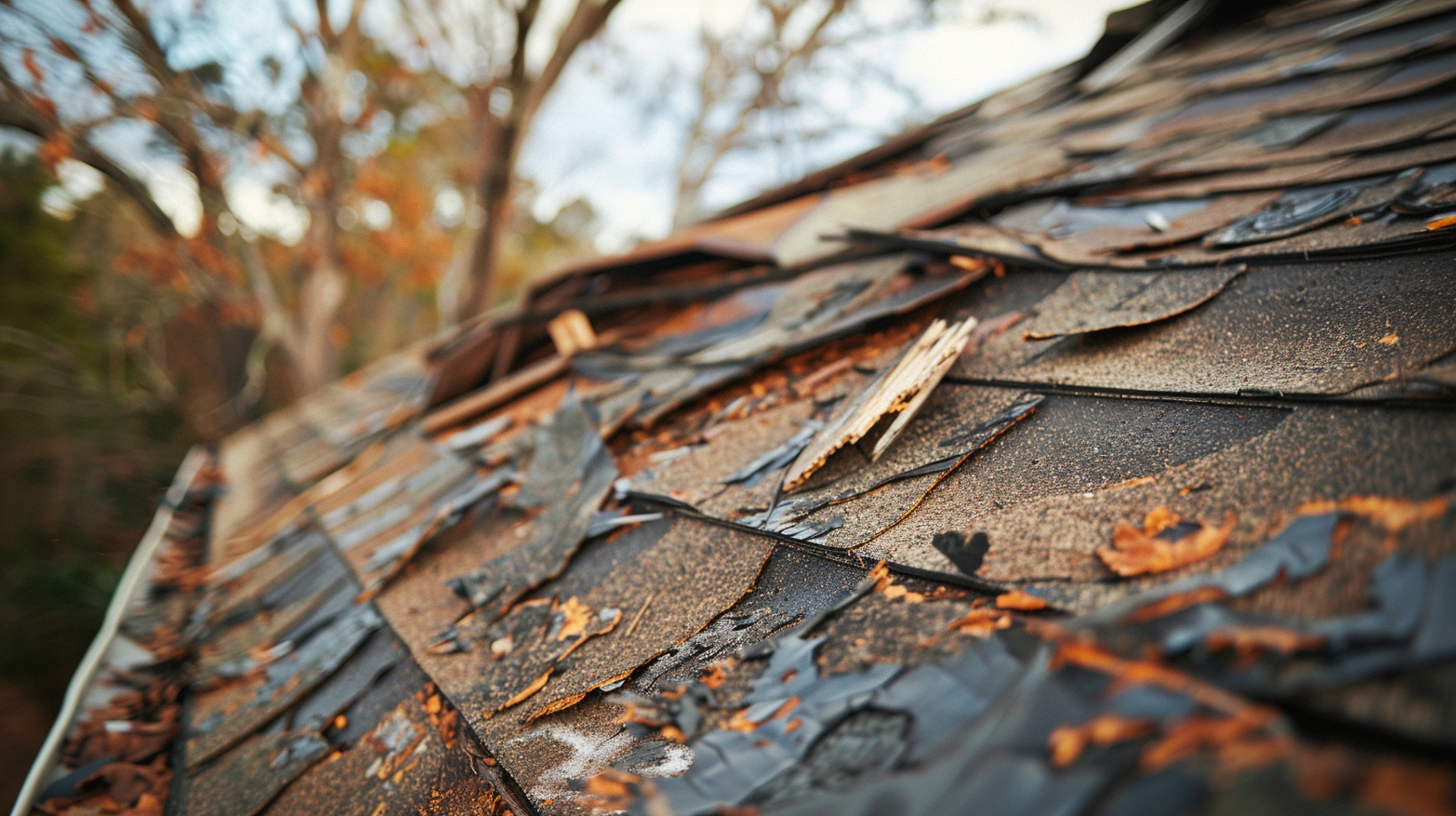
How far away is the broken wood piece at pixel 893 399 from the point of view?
1.29 m

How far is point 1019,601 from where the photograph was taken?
31.9 inches

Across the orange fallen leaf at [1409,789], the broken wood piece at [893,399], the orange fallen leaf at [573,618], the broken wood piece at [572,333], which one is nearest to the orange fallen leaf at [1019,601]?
the orange fallen leaf at [1409,789]

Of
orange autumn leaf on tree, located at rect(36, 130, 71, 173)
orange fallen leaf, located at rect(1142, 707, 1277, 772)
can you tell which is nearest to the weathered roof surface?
orange fallen leaf, located at rect(1142, 707, 1277, 772)

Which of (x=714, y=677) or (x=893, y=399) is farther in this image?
(x=893, y=399)

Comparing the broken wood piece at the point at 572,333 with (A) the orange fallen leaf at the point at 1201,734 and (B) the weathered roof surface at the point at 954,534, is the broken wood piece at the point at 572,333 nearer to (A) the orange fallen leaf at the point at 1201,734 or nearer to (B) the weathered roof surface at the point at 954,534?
(B) the weathered roof surface at the point at 954,534

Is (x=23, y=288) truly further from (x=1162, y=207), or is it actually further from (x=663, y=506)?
(x=1162, y=207)

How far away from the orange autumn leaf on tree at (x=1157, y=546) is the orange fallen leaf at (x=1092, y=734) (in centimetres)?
30

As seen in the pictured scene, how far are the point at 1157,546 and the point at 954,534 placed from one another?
0.29 m

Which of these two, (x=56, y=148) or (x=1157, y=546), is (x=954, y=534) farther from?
(x=56, y=148)

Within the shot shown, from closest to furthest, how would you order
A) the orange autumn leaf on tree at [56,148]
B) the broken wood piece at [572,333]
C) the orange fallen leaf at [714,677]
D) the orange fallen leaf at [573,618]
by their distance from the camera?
the orange fallen leaf at [714,677] < the orange fallen leaf at [573,618] < the broken wood piece at [572,333] < the orange autumn leaf on tree at [56,148]

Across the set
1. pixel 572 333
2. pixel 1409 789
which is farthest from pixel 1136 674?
pixel 572 333

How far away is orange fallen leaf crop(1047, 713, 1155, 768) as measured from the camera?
1.74 ft

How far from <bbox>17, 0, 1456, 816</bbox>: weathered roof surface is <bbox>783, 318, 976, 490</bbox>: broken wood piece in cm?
1

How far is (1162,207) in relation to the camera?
1.78m
